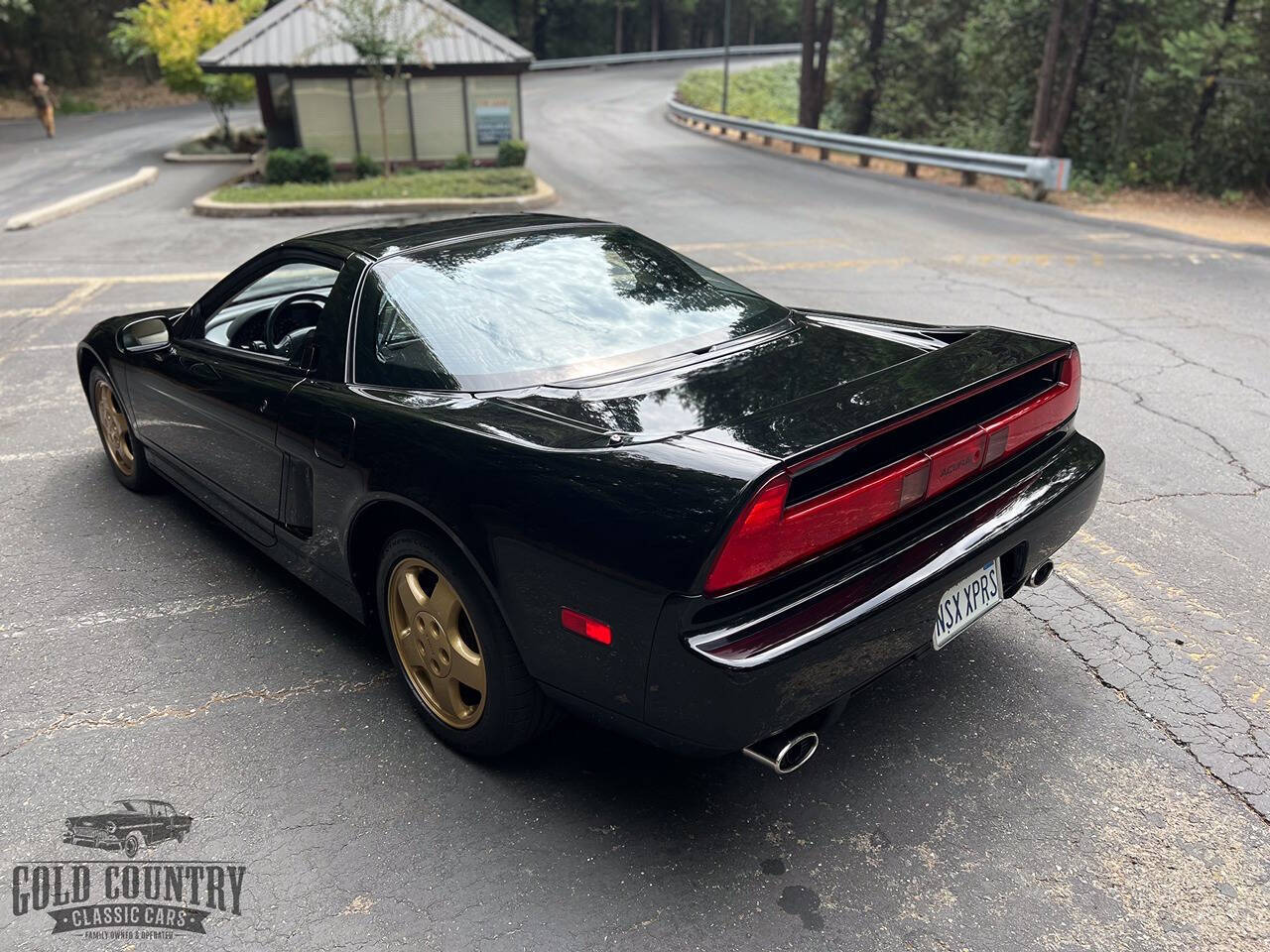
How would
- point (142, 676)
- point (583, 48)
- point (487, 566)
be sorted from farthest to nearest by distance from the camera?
point (583, 48), point (142, 676), point (487, 566)

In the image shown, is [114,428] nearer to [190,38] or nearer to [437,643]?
[437,643]

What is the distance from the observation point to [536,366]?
9.11 ft

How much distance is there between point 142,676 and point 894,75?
28202 mm

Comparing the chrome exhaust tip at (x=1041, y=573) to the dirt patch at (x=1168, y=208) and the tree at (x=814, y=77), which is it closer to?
the dirt patch at (x=1168, y=208)

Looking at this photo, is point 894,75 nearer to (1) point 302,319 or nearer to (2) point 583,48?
(1) point 302,319

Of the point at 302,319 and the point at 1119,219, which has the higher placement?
the point at 302,319

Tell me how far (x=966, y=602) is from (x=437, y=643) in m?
1.50

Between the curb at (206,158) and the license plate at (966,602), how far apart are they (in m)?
23.8

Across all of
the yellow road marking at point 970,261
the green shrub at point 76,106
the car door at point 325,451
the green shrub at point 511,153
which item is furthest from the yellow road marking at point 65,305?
the green shrub at point 76,106

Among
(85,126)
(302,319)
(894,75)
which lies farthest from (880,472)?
(85,126)

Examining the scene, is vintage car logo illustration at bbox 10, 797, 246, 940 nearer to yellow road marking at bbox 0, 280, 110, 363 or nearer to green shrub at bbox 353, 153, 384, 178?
yellow road marking at bbox 0, 280, 110, 363

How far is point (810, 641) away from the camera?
2129 mm

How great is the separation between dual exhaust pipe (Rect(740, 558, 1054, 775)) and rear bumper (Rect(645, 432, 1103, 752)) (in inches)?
3.1

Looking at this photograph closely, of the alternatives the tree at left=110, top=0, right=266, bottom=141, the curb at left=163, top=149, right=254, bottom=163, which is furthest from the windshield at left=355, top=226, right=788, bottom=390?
the tree at left=110, top=0, right=266, bottom=141
